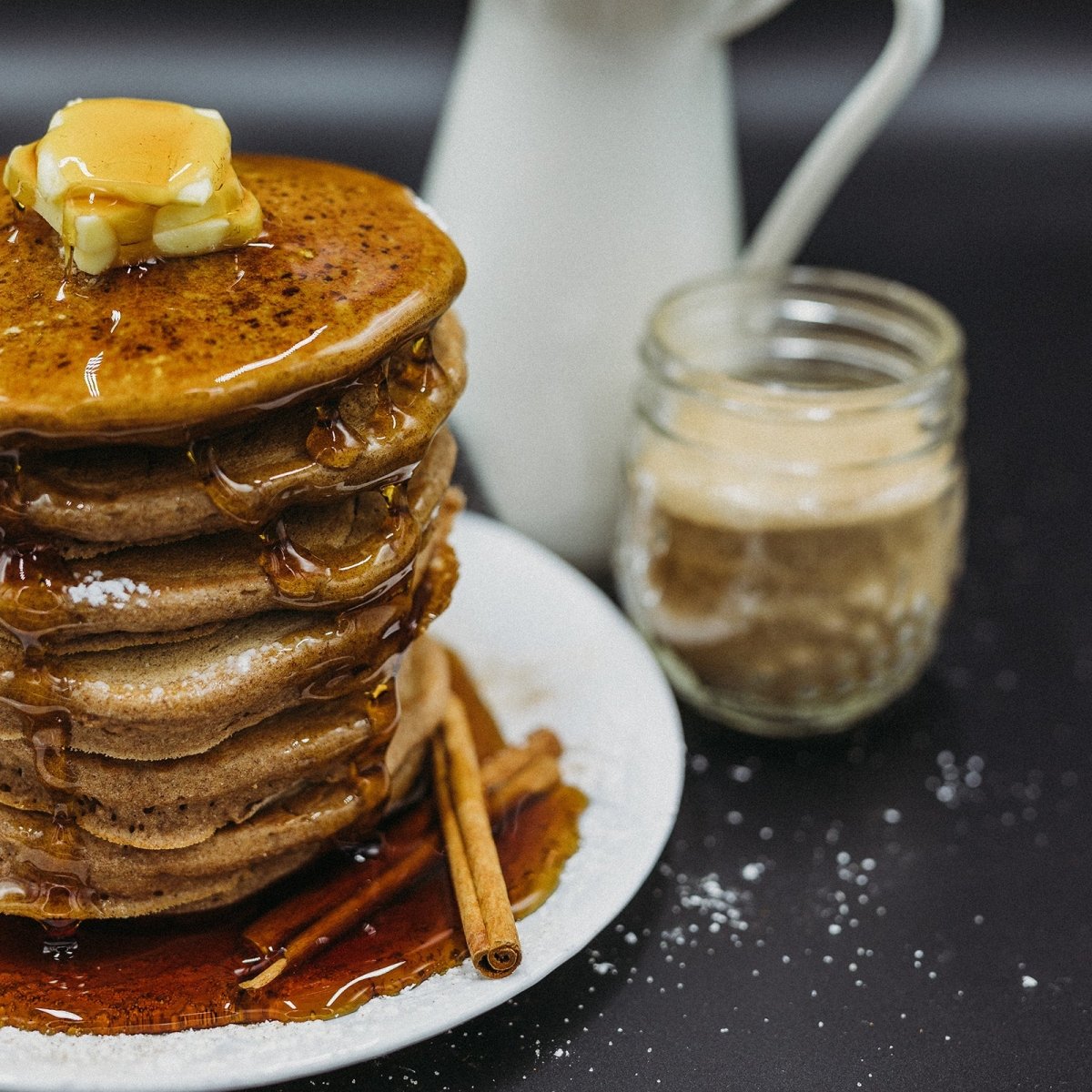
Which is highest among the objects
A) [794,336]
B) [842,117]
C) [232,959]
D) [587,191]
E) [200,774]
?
[842,117]

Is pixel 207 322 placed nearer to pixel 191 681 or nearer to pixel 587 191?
pixel 191 681

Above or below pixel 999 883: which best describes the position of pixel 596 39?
above

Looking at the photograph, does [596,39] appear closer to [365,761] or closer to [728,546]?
[728,546]

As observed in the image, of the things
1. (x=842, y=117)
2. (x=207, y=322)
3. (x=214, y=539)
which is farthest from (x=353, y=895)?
(x=842, y=117)

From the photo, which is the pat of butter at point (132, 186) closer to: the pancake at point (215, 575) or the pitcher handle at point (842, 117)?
the pancake at point (215, 575)

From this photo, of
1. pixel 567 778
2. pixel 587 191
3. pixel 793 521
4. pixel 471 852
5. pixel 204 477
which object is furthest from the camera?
pixel 587 191

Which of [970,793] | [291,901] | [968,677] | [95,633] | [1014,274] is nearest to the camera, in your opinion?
[95,633]

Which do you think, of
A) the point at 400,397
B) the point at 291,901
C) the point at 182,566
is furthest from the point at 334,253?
the point at 291,901
